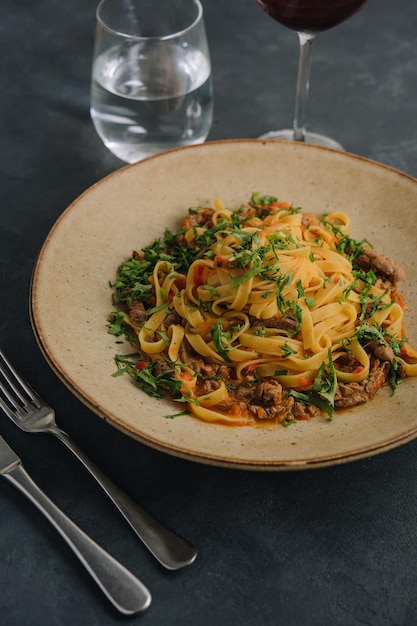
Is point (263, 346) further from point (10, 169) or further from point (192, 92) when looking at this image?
point (10, 169)

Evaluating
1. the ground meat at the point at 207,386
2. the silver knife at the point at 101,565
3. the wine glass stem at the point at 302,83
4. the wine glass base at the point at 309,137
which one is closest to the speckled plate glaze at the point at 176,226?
the ground meat at the point at 207,386

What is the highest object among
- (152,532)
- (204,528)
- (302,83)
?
(302,83)

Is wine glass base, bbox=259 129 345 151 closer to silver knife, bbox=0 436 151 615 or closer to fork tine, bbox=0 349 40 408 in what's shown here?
fork tine, bbox=0 349 40 408

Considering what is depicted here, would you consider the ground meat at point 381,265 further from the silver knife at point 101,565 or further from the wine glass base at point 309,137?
the silver knife at point 101,565

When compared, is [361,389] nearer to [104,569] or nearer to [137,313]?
[137,313]

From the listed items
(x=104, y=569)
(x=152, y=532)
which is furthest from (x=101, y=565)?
(x=152, y=532)
